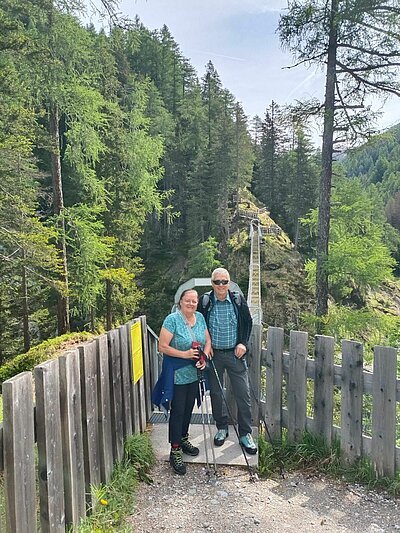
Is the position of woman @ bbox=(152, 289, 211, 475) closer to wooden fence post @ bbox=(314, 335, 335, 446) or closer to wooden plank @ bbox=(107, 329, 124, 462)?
wooden plank @ bbox=(107, 329, 124, 462)

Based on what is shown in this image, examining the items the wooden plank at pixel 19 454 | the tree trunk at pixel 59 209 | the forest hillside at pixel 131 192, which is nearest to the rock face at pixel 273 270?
the forest hillside at pixel 131 192

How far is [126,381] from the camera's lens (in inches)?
143

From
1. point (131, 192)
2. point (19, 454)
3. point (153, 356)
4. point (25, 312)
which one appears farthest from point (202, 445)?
point (131, 192)

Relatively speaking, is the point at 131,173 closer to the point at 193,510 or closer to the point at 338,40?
the point at 338,40

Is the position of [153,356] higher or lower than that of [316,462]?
higher

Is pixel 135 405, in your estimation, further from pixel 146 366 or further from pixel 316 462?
pixel 316 462

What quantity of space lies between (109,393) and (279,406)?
5.01ft

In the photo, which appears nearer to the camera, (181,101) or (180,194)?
(180,194)

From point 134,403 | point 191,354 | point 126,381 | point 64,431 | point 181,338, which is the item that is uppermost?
point 181,338

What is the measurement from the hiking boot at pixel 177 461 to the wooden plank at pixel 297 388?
3.17 ft

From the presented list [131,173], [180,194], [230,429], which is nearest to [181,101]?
[180,194]

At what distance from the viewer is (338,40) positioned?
9.60 metres

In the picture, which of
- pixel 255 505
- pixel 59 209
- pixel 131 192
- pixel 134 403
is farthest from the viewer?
pixel 131 192

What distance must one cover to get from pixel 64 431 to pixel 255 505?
56.7 inches
